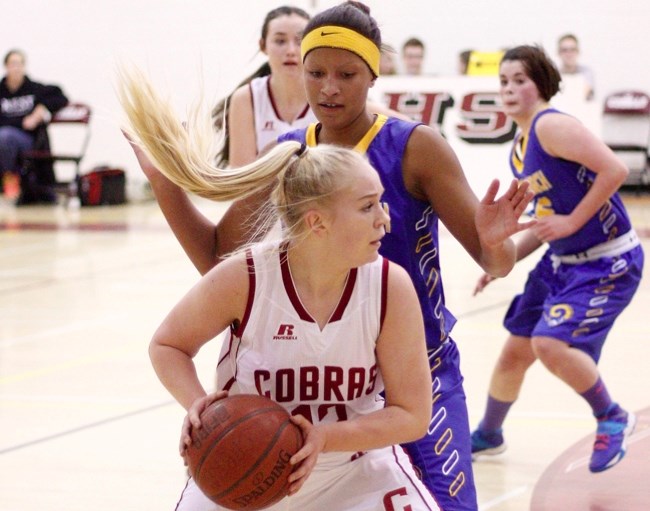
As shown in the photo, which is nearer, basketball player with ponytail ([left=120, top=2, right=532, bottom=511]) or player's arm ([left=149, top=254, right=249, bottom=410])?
player's arm ([left=149, top=254, right=249, bottom=410])

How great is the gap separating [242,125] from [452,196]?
181 cm

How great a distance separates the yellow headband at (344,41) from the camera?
2.86 meters

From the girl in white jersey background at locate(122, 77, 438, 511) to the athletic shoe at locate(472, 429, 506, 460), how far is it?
203 cm

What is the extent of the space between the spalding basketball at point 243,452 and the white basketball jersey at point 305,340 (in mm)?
175

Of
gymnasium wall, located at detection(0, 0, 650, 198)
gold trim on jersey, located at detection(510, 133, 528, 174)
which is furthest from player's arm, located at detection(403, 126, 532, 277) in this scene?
gymnasium wall, located at detection(0, 0, 650, 198)

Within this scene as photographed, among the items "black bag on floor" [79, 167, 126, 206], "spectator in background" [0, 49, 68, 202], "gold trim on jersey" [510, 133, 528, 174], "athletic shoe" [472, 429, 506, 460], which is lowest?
"black bag on floor" [79, 167, 126, 206]

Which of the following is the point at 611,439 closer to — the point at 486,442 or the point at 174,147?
the point at 486,442

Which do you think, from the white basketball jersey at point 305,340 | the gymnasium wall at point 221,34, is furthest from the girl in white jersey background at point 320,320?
the gymnasium wall at point 221,34

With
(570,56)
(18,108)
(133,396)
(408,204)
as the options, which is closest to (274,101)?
(408,204)

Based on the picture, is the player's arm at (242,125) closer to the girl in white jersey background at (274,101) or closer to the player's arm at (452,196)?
the girl in white jersey background at (274,101)

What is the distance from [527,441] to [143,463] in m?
1.57

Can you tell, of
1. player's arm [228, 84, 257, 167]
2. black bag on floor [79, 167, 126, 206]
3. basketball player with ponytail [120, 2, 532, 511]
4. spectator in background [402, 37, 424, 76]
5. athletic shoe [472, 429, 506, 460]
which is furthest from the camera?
black bag on floor [79, 167, 126, 206]

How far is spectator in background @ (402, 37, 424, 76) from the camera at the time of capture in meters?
13.1

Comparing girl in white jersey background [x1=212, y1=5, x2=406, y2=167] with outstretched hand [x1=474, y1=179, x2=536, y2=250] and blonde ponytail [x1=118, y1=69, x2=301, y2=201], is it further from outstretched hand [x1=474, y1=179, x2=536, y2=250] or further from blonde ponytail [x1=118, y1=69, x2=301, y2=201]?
outstretched hand [x1=474, y1=179, x2=536, y2=250]
